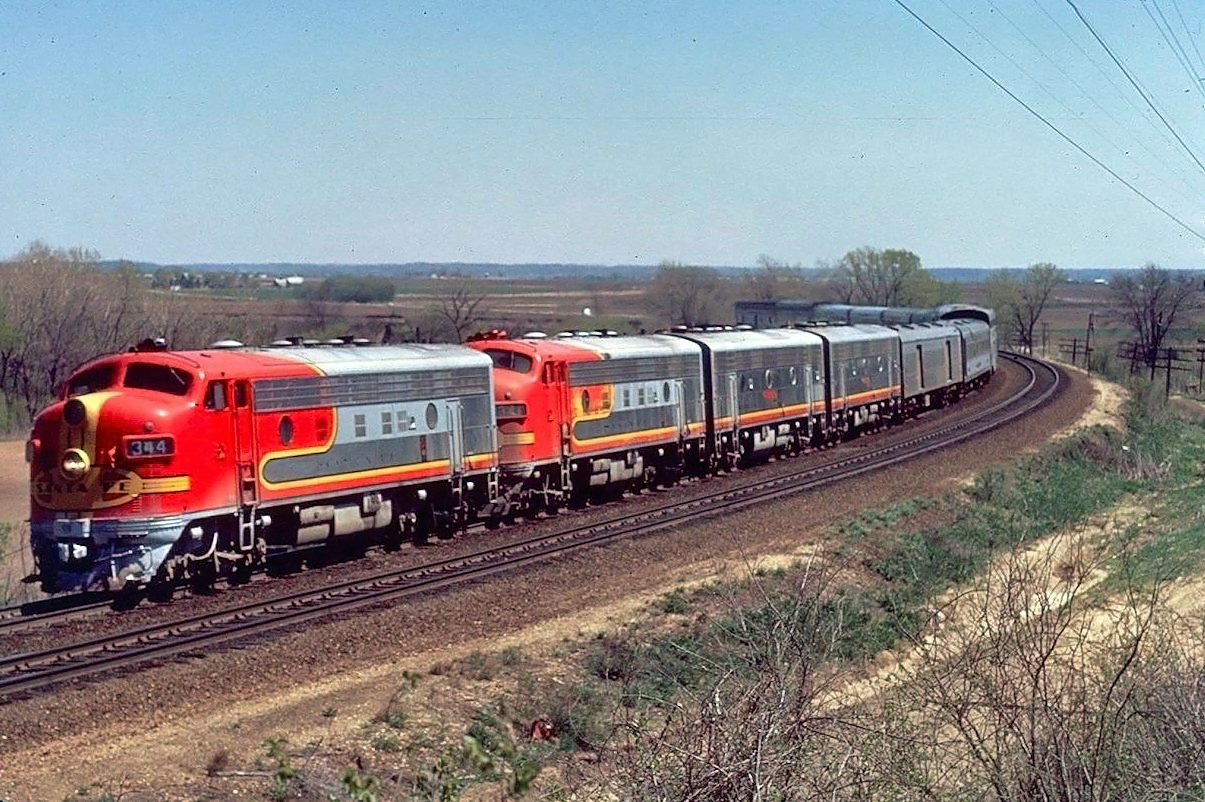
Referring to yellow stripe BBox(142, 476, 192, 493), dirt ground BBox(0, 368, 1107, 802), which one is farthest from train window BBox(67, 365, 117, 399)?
dirt ground BBox(0, 368, 1107, 802)

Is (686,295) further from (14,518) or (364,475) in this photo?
(364,475)

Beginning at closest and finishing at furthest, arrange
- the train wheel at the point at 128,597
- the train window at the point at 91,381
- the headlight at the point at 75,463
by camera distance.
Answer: the headlight at the point at 75,463, the train wheel at the point at 128,597, the train window at the point at 91,381

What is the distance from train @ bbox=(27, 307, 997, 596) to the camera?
17.0 metres

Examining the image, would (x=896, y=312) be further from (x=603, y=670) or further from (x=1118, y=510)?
(x=603, y=670)

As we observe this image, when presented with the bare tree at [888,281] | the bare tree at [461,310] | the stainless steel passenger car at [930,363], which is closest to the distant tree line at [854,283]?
the bare tree at [888,281]

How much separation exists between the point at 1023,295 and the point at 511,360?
93.0 m

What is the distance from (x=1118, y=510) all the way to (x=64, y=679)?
2375 cm

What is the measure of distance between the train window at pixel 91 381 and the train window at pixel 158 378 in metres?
0.26

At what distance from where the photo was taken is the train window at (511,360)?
25219mm

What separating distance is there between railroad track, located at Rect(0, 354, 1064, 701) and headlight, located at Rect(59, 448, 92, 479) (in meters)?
2.21

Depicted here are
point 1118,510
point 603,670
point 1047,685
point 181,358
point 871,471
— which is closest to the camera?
point 1047,685

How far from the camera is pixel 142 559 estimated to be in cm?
1692

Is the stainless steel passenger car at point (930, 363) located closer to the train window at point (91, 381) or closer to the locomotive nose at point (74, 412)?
the train window at point (91, 381)

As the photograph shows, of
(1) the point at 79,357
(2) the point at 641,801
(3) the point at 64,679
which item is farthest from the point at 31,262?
(2) the point at 641,801
